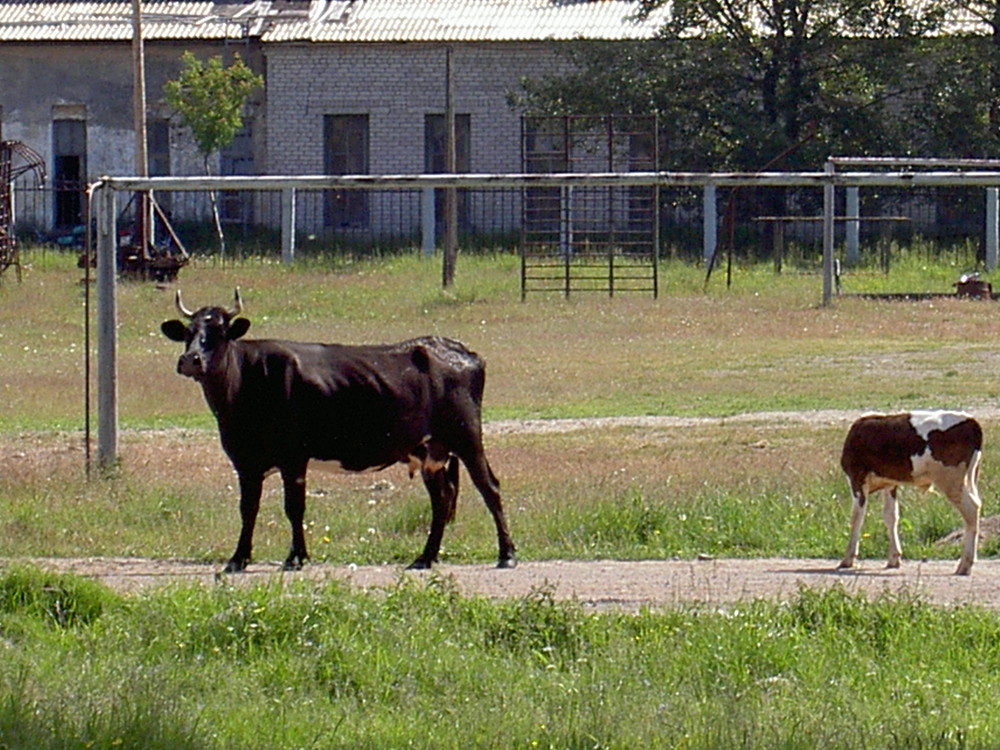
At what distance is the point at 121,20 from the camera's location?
163 ft

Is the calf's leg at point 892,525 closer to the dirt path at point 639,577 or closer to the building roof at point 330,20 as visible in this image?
the dirt path at point 639,577

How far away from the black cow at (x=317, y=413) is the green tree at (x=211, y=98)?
33813mm

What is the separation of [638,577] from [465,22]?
39.4 metres

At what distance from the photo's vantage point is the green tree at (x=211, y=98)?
44.8 m

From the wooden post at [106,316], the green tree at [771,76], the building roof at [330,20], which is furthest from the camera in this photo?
the building roof at [330,20]

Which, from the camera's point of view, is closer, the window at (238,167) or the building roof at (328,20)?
the building roof at (328,20)

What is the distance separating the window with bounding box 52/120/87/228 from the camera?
162 ft

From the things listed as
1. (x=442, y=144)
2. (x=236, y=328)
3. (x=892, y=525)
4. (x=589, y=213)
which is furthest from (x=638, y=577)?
(x=442, y=144)

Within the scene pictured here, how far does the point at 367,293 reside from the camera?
3142cm

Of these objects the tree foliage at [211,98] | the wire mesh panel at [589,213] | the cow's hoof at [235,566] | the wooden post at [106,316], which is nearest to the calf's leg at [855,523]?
the cow's hoof at [235,566]

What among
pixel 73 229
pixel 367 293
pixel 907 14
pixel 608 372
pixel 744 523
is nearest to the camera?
pixel 744 523

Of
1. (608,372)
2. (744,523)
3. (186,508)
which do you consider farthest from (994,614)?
(608,372)

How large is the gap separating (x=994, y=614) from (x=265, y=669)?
12.0 ft

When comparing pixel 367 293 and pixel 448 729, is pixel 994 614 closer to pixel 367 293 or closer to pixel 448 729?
pixel 448 729
